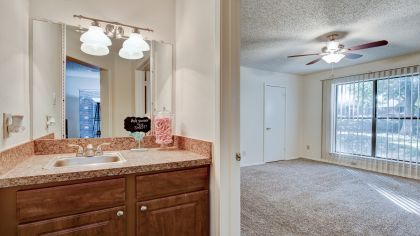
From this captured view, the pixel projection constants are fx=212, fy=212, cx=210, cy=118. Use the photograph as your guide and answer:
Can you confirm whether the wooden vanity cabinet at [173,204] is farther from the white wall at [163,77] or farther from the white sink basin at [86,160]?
Answer: the white wall at [163,77]

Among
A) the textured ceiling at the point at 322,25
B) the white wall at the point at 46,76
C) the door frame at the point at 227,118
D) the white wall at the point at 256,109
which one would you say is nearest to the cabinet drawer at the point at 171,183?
the door frame at the point at 227,118

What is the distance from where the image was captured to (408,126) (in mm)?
3820

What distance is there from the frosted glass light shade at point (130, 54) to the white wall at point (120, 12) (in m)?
0.16

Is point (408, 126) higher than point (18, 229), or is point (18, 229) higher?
point (408, 126)

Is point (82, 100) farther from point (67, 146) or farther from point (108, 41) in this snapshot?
point (108, 41)

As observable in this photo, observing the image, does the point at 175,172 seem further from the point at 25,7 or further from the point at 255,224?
the point at 25,7

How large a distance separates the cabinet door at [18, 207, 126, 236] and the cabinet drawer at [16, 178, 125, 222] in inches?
1.3

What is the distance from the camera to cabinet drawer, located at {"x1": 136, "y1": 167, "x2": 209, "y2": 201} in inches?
49.8

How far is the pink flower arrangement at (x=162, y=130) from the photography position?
1.79 metres

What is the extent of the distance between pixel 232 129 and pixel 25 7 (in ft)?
5.24

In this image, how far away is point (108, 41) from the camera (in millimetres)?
1682

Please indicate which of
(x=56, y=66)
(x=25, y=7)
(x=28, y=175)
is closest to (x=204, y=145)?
(x=28, y=175)

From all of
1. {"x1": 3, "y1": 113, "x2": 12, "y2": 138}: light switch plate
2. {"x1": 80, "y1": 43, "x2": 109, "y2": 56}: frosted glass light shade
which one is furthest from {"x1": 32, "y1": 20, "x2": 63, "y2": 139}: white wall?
{"x1": 3, "y1": 113, "x2": 12, "y2": 138}: light switch plate

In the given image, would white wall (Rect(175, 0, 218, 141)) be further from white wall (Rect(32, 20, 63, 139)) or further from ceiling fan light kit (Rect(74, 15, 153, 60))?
white wall (Rect(32, 20, 63, 139))
